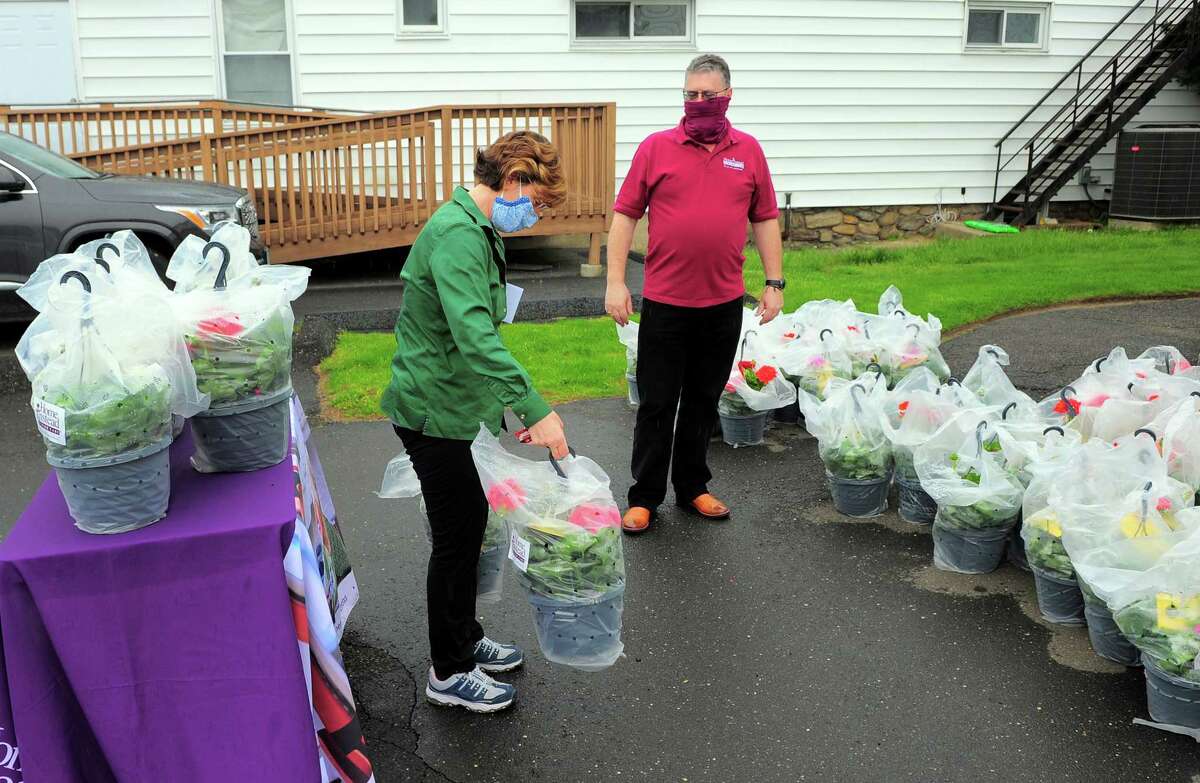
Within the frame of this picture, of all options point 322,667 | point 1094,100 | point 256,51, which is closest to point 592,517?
point 322,667

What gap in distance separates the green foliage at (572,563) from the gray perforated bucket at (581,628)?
0.03 m

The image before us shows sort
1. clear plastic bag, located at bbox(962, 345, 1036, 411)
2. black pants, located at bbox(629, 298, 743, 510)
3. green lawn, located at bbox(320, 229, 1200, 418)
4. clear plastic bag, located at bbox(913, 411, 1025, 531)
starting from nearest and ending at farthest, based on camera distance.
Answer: clear plastic bag, located at bbox(913, 411, 1025, 531) → black pants, located at bbox(629, 298, 743, 510) → clear plastic bag, located at bbox(962, 345, 1036, 411) → green lawn, located at bbox(320, 229, 1200, 418)

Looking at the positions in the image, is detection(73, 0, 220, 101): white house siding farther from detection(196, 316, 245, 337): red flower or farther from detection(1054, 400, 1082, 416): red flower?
detection(196, 316, 245, 337): red flower

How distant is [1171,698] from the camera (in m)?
3.23

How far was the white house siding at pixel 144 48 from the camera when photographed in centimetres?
1102

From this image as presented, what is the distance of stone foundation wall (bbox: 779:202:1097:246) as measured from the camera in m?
13.5

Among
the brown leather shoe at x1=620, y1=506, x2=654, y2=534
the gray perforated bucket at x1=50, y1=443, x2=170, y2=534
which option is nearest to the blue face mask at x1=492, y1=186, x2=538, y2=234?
the gray perforated bucket at x1=50, y1=443, x2=170, y2=534

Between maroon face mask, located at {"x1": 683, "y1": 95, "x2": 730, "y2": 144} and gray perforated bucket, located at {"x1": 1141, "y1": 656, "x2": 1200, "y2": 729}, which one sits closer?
gray perforated bucket, located at {"x1": 1141, "y1": 656, "x2": 1200, "y2": 729}

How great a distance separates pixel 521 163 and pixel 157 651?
61.4 inches

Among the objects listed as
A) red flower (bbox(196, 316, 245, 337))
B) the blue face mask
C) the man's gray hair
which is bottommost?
red flower (bbox(196, 316, 245, 337))

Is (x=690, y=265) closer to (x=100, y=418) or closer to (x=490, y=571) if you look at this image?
(x=490, y=571)

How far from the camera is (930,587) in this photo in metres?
4.29

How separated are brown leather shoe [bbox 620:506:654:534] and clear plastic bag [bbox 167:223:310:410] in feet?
7.40

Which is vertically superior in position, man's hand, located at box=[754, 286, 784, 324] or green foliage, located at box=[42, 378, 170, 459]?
green foliage, located at box=[42, 378, 170, 459]
